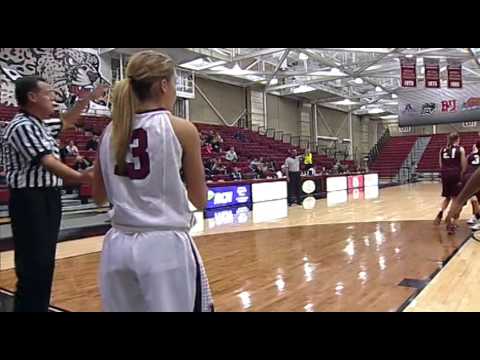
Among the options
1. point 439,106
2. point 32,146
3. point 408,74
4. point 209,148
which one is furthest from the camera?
point 439,106

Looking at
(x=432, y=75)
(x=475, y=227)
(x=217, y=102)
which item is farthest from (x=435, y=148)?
(x=475, y=227)

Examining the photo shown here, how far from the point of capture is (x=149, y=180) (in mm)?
1283

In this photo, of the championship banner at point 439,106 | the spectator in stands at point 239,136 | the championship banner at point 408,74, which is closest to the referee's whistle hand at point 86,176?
the championship banner at point 408,74

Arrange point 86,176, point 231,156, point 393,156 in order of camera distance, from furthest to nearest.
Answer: point 393,156 → point 231,156 → point 86,176

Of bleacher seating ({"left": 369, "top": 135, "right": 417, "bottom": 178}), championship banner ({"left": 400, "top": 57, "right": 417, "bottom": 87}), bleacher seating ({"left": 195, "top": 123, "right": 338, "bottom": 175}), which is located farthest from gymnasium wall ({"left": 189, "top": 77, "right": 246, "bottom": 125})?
bleacher seating ({"left": 369, "top": 135, "right": 417, "bottom": 178})

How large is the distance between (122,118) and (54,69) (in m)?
11.5

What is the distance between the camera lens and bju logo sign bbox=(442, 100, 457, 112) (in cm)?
1919

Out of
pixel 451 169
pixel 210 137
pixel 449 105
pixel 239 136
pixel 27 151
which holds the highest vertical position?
pixel 449 105

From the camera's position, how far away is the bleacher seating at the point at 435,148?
2298 cm

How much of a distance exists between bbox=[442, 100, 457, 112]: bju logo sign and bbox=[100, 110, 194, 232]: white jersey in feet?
67.0

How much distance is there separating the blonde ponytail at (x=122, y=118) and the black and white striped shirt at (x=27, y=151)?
72 cm

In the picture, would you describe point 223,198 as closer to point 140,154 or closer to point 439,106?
point 140,154

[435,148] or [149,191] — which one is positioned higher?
[435,148]
